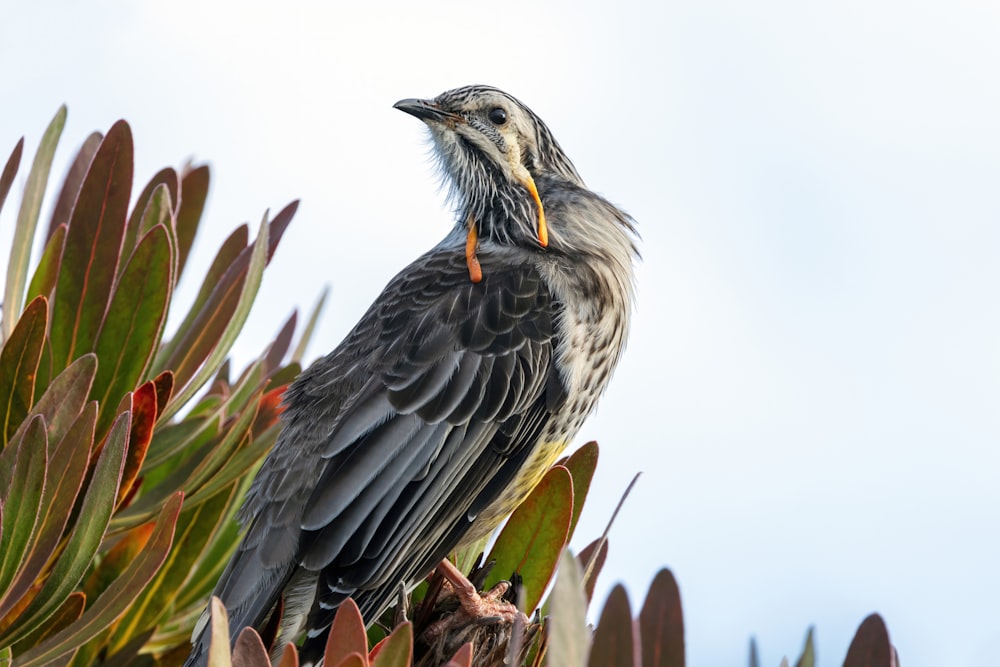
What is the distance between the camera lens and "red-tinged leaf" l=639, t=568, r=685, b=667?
1751mm

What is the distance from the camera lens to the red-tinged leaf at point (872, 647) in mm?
1942

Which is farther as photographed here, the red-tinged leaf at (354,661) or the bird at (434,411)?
the bird at (434,411)

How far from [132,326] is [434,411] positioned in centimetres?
100

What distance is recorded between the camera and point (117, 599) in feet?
8.64

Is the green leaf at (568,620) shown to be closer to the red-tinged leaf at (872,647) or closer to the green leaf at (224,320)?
the red-tinged leaf at (872,647)

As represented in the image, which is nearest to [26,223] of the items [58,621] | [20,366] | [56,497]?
[20,366]

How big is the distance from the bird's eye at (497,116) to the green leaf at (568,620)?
10.7ft

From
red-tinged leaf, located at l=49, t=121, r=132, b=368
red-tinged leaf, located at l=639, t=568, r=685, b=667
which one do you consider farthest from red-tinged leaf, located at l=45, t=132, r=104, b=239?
red-tinged leaf, located at l=639, t=568, r=685, b=667

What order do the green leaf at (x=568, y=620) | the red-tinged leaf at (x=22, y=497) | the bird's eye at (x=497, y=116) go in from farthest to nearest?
the bird's eye at (x=497, y=116)
the red-tinged leaf at (x=22, y=497)
the green leaf at (x=568, y=620)

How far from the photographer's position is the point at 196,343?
11.1 ft

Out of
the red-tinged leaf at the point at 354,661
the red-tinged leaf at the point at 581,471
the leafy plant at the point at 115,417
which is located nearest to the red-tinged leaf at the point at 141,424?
the leafy plant at the point at 115,417

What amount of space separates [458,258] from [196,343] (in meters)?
1.15

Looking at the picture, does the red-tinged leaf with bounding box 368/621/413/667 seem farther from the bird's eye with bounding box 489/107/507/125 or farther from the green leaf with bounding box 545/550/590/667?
the bird's eye with bounding box 489/107/507/125

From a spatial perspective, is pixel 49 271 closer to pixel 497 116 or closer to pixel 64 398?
pixel 64 398
